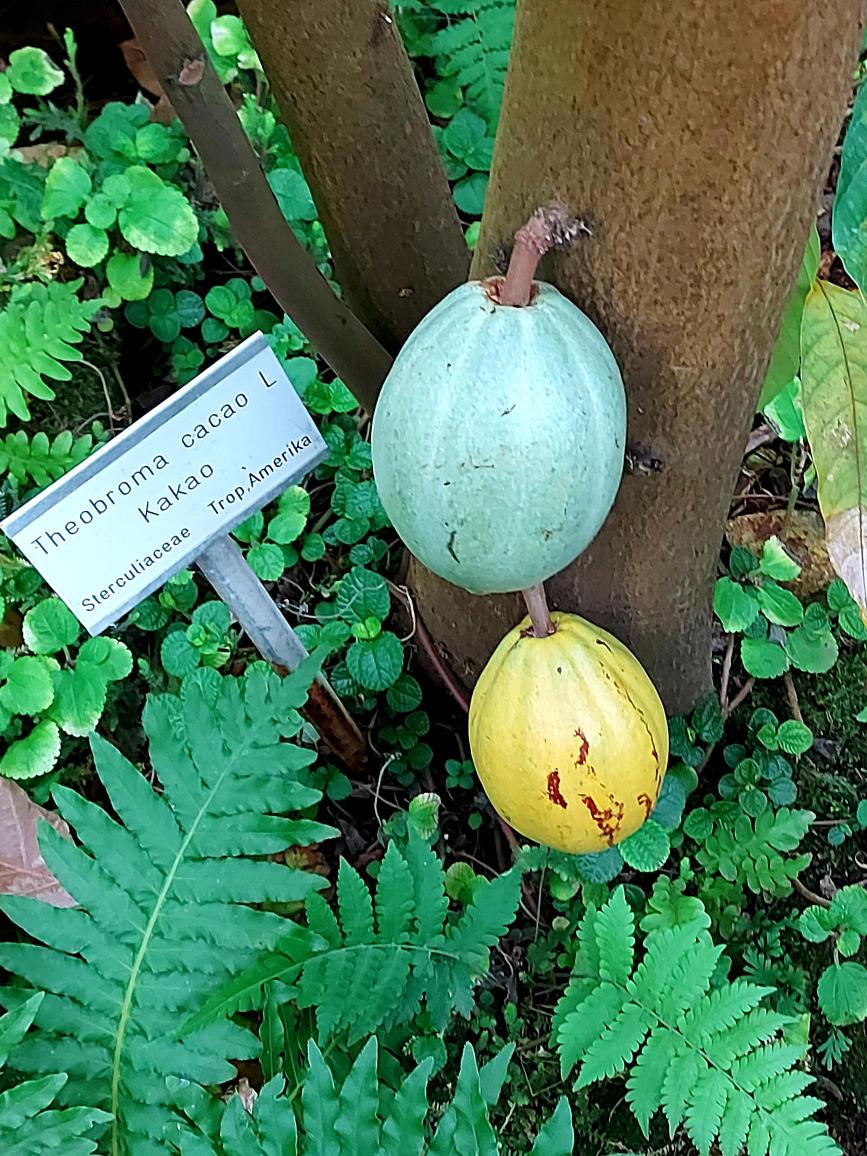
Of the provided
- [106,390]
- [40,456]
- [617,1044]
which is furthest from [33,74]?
[617,1044]

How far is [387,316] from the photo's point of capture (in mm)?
1064

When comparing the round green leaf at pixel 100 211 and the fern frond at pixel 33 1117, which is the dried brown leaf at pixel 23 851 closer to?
the fern frond at pixel 33 1117

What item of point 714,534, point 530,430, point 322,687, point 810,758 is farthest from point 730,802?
point 530,430

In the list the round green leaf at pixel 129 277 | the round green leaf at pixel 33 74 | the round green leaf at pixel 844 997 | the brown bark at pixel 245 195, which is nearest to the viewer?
the brown bark at pixel 245 195

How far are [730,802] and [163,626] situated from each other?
27.9 inches

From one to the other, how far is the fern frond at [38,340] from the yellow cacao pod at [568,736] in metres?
0.67

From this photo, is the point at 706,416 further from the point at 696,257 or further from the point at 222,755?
the point at 222,755

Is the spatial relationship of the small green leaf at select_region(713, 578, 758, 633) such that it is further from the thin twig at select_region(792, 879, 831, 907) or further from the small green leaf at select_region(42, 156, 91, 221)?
the small green leaf at select_region(42, 156, 91, 221)

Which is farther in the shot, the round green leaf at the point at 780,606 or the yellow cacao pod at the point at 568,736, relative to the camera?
the round green leaf at the point at 780,606

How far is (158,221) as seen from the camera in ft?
4.54

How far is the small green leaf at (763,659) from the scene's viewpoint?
1.22m

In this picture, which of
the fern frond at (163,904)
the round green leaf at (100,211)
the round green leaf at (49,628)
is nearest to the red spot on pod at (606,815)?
the fern frond at (163,904)

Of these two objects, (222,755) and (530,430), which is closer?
(530,430)

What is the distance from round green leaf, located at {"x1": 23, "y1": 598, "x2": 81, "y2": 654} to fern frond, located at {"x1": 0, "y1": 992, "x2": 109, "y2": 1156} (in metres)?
0.51
